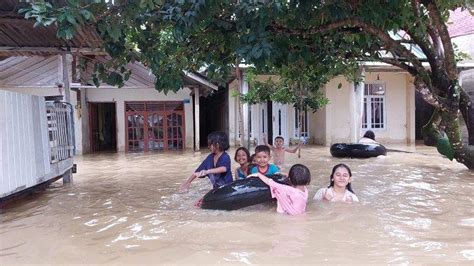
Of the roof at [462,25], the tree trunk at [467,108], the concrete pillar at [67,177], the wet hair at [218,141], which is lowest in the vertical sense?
the concrete pillar at [67,177]

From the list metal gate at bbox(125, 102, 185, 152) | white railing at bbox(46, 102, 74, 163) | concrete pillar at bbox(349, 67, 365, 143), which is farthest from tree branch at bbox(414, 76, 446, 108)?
metal gate at bbox(125, 102, 185, 152)

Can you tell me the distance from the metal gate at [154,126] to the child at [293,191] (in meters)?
13.8

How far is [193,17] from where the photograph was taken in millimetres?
4684

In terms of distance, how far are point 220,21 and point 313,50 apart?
2.57 meters

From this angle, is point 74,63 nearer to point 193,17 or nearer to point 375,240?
point 193,17

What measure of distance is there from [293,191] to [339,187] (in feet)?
2.10

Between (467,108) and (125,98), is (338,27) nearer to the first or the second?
(467,108)

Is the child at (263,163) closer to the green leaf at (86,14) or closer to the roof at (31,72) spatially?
the green leaf at (86,14)

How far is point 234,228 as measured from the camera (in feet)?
15.6

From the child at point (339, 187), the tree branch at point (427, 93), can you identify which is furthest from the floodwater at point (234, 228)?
the tree branch at point (427, 93)

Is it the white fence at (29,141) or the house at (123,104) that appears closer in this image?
the white fence at (29,141)

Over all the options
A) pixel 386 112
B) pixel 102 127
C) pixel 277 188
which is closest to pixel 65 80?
pixel 277 188

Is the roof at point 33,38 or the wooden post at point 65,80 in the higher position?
the roof at point 33,38

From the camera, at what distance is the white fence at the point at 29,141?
5582 millimetres
